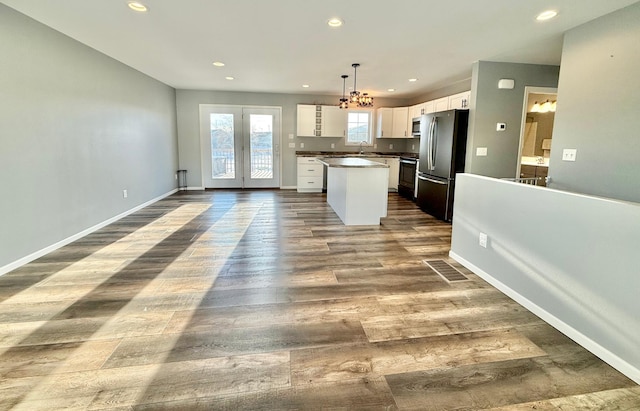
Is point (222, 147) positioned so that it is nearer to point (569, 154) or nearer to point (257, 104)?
point (257, 104)

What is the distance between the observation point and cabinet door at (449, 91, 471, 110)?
527 cm

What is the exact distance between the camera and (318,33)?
3.58 m

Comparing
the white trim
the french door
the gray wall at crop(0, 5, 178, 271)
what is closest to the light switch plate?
the gray wall at crop(0, 5, 178, 271)

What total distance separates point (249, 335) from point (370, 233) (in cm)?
276

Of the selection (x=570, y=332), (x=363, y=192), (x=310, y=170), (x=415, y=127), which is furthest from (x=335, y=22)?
(x=310, y=170)

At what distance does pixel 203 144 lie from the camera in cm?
798

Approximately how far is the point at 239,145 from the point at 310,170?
194 centimetres

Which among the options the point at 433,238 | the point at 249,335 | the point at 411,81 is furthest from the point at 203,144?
the point at 249,335

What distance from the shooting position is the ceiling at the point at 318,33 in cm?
290

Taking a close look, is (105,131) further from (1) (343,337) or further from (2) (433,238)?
(2) (433,238)

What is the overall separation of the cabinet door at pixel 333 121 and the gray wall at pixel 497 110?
12.4 feet

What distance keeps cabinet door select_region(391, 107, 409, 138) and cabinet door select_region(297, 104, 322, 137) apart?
1907 mm

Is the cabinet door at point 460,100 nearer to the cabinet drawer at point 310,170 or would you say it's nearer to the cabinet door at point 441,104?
the cabinet door at point 441,104

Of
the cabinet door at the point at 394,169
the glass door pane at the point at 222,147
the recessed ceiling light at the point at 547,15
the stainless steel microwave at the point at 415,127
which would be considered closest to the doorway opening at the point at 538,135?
the stainless steel microwave at the point at 415,127
